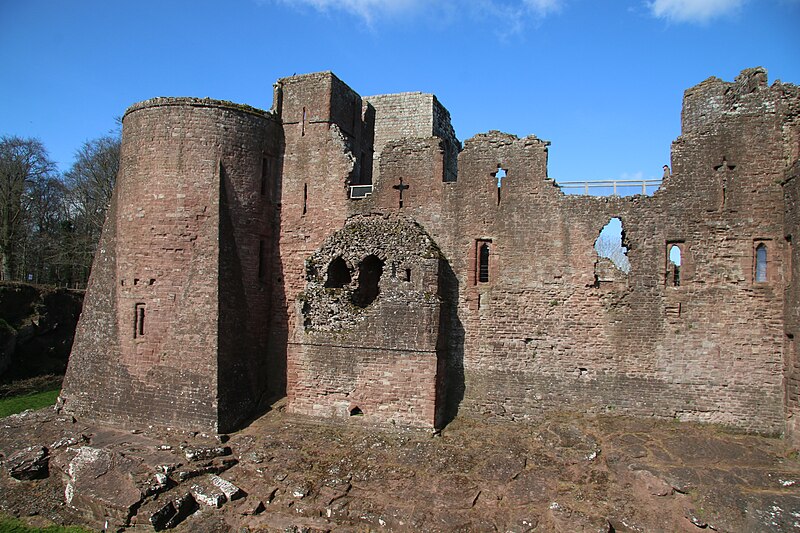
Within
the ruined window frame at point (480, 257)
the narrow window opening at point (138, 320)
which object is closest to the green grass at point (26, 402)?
the narrow window opening at point (138, 320)

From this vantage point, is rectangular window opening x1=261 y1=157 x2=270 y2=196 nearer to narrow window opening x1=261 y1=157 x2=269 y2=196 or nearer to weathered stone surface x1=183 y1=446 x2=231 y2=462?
narrow window opening x1=261 y1=157 x2=269 y2=196

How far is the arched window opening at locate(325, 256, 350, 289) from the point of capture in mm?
14062

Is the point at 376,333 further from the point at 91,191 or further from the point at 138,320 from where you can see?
the point at 91,191

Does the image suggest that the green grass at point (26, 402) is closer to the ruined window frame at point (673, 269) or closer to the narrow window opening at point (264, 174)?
the narrow window opening at point (264, 174)

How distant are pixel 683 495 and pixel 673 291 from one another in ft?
15.3

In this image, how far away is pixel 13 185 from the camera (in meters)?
30.9

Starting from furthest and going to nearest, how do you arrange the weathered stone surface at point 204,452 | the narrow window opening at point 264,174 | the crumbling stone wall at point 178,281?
the narrow window opening at point 264,174, the crumbling stone wall at point 178,281, the weathered stone surface at point 204,452

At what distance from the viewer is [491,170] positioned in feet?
45.8

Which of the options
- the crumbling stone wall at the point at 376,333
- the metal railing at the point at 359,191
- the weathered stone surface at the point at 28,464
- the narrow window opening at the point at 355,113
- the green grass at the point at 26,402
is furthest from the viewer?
the narrow window opening at the point at 355,113

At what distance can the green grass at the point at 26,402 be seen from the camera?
16.4 metres

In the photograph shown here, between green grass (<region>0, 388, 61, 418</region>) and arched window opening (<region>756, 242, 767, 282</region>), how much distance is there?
1934 centimetres

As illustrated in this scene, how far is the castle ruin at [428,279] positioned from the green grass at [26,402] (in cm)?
295

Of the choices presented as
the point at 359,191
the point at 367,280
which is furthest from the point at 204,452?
the point at 359,191

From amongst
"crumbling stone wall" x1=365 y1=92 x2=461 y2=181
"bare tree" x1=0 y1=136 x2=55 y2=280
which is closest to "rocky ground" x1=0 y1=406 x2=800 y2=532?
"crumbling stone wall" x1=365 y1=92 x2=461 y2=181
